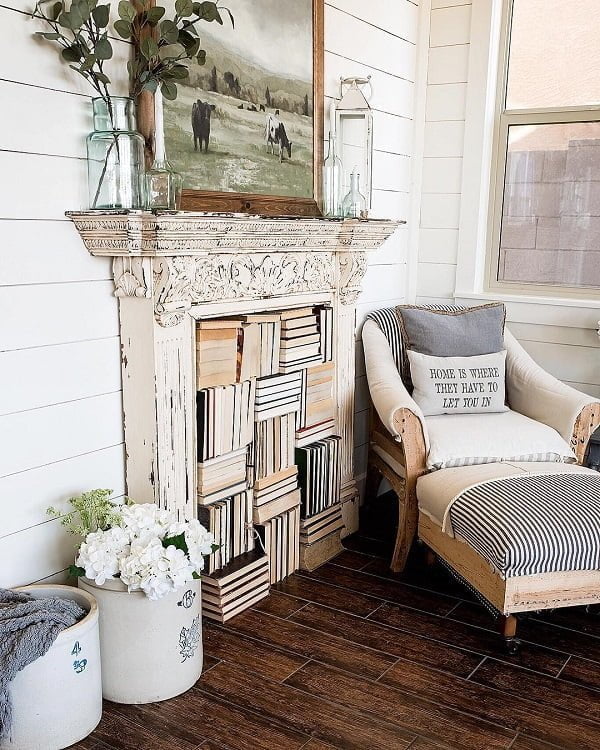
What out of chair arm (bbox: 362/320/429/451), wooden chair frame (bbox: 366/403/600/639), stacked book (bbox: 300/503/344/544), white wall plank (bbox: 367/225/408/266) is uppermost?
white wall plank (bbox: 367/225/408/266)

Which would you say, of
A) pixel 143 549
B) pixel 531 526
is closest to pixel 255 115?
pixel 143 549

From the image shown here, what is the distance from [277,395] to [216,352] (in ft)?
1.24

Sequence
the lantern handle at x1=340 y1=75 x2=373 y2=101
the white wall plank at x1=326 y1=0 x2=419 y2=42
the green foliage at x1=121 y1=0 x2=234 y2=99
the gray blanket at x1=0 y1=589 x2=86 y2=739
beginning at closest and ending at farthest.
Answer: the gray blanket at x1=0 y1=589 x2=86 y2=739
the green foliage at x1=121 y1=0 x2=234 y2=99
the lantern handle at x1=340 y1=75 x2=373 y2=101
the white wall plank at x1=326 y1=0 x2=419 y2=42

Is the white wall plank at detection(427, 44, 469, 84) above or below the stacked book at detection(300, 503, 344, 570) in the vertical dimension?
above

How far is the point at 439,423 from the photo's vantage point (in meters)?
3.13

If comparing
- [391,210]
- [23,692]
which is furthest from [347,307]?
[23,692]

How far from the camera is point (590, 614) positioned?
2.76m

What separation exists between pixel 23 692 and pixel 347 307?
1.92 metres

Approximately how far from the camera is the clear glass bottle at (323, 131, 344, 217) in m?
3.14

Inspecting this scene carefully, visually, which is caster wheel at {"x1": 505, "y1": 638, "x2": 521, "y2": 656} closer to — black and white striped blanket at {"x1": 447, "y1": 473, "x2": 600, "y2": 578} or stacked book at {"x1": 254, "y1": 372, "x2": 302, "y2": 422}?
black and white striped blanket at {"x1": 447, "y1": 473, "x2": 600, "y2": 578}

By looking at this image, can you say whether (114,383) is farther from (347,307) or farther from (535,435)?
(535,435)

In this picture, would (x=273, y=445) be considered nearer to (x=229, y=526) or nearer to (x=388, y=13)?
(x=229, y=526)

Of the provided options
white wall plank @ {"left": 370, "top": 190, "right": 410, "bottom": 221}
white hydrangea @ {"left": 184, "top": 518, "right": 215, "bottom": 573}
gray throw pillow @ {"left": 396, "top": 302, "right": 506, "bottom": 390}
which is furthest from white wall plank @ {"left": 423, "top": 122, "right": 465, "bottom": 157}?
white hydrangea @ {"left": 184, "top": 518, "right": 215, "bottom": 573}

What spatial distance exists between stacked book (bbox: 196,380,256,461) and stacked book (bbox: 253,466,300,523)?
185mm
